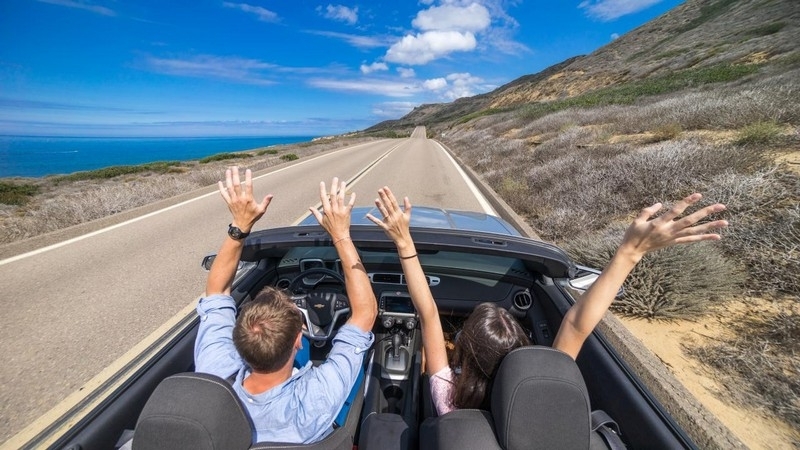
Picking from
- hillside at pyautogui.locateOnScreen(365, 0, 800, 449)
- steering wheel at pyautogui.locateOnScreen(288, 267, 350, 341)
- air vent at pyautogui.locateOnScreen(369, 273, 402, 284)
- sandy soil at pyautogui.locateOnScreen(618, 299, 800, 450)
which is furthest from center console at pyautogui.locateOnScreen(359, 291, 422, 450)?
sandy soil at pyautogui.locateOnScreen(618, 299, 800, 450)

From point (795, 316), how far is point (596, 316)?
9.97 feet

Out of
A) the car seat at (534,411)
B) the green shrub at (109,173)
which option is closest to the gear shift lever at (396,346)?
the car seat at (534,411)

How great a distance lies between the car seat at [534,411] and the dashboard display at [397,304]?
170 centimetres

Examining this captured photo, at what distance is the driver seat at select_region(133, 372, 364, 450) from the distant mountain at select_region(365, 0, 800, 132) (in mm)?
25771

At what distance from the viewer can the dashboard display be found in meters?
3.04

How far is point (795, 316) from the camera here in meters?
3.21

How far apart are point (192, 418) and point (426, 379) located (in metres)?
1.45

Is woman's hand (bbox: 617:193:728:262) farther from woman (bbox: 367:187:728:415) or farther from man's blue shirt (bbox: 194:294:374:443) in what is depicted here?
man's blue shirt (bbox: 194:294:374:443)

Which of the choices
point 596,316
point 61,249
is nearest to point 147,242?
point 61,249

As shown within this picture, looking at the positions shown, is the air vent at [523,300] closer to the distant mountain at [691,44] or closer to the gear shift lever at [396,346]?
the gear shift lever at [396,346]

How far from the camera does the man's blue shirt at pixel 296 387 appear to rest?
1.58 m

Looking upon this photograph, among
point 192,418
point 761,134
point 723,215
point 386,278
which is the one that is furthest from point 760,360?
point 761,134

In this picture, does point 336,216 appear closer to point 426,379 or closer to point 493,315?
point 493,315

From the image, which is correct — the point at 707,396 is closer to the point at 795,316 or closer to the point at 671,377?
the point at 671,377
